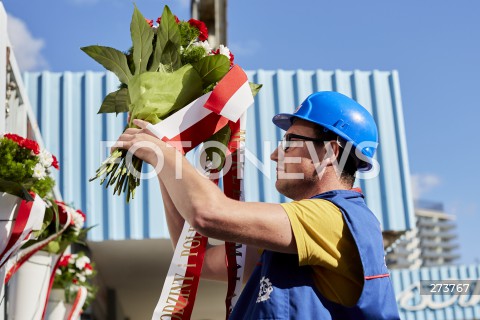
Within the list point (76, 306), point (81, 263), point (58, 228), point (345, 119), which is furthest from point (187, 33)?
point (81, 263)

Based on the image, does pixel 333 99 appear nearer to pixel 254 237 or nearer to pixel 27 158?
pixel 254 237

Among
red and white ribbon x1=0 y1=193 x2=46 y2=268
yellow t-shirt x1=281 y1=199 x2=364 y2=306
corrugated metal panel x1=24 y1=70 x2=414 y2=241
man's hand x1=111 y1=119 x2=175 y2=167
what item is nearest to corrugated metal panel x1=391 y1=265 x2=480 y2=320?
corrugated metal panel x1=24 y1=70 x2=414 y2=241

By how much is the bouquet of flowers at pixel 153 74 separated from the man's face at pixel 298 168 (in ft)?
1.10

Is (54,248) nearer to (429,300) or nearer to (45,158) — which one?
(45,158)

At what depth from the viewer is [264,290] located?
225 cm

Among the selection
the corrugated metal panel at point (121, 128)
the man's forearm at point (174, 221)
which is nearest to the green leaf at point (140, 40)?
the man's forearm at point (174, 221)

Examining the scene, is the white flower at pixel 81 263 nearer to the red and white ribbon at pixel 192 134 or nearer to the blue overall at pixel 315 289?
the red and white ribbon at pixel 192 134

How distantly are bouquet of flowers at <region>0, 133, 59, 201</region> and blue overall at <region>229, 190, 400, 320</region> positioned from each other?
232 cm

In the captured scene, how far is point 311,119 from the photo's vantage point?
2.65m

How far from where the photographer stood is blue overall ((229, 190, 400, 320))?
218 cm

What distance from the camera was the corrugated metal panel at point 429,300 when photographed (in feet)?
50.0

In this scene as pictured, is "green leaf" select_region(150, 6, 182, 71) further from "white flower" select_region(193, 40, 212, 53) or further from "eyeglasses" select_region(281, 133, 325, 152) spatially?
"eyeglasses" select_region(281, 133, 325, 152)

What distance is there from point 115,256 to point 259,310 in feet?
45.7

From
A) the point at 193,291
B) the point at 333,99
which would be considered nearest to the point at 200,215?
the point at 193,291
